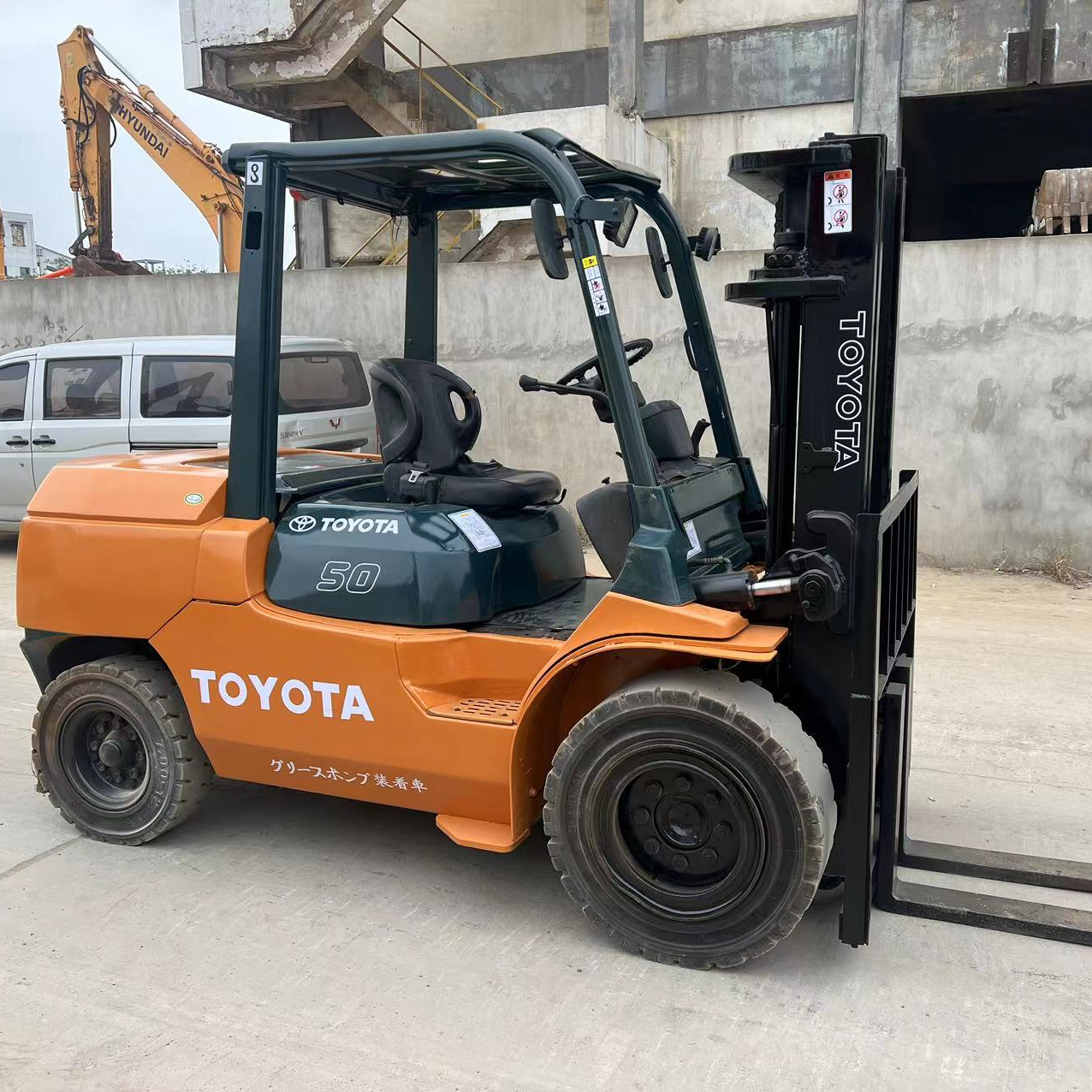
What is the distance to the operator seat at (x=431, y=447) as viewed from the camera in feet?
13.1

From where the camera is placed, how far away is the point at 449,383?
166 inches

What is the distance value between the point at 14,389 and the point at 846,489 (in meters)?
8.96

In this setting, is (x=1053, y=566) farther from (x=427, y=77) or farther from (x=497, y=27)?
(x=497, y=27)

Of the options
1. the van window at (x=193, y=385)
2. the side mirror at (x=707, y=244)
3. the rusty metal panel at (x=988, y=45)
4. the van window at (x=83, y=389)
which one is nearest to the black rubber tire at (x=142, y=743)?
the side mirror at (x=707, y=244)

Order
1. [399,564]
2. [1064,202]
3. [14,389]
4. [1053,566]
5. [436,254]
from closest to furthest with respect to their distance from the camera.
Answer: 1. [399,564]
2. [436,254]
3. [1053,566]
4. [1064,202]
5. [14,389]

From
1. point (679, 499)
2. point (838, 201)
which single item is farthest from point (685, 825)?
point (838, 201)

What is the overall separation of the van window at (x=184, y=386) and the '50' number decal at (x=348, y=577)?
19.9ft

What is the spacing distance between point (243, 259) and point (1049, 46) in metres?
13.2

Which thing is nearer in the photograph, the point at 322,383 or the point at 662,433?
the point at 662,433

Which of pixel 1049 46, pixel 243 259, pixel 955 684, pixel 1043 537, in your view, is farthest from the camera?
pixel 1049 46

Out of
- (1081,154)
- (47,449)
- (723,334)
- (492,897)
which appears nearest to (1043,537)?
(723,334)

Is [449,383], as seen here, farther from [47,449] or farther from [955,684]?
[47,449]

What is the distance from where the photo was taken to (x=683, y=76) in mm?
15500

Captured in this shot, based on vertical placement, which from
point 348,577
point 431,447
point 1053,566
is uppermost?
point 431,447
